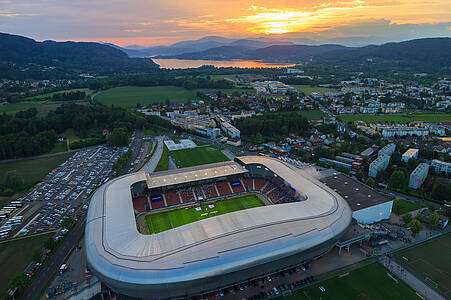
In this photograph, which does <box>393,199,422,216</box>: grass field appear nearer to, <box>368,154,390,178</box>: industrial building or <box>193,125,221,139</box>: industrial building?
<box>368,154,390,178</box>: industrial building

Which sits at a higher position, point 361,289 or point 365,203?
point 365,203

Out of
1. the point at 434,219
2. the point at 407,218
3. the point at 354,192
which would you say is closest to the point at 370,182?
the point at 354,192

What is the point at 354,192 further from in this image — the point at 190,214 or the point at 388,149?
the point at 388,149

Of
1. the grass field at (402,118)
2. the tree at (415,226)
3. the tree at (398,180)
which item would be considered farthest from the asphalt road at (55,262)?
the grass field at (402,118)

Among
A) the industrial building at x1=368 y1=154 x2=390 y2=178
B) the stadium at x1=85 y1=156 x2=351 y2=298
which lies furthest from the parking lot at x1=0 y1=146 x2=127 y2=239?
the industrial building at x1=368 y1=154 x2=390 y2=178

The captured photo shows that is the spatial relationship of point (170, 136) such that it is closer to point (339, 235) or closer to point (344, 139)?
point (344, 139)
